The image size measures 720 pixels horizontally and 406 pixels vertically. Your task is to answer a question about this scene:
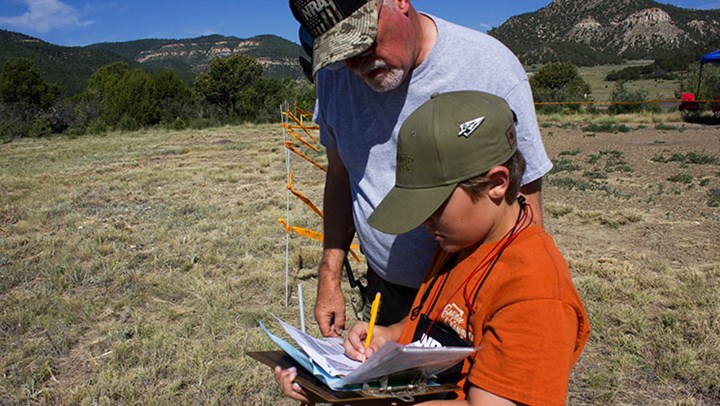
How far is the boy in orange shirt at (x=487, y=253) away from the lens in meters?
1.05

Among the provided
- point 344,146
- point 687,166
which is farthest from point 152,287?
point 687,166

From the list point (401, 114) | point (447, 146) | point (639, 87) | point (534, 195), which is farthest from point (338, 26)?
point (639, 87)

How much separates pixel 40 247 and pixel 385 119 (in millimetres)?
→ 6477

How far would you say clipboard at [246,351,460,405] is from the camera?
1131 millimetres

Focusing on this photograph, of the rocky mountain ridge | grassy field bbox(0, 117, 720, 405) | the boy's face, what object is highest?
the rocky mountain ridge

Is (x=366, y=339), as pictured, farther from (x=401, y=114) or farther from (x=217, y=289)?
(x=217, y=289)

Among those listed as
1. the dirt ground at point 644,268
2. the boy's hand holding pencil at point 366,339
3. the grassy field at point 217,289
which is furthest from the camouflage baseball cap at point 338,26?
the dirt ground at point 644,268

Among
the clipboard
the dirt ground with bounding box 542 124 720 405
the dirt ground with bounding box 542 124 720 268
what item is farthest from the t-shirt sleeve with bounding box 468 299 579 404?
the dirt ground with bounding box 542 124 720 268

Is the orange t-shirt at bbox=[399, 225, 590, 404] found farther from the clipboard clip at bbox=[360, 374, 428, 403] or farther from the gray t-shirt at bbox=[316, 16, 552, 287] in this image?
the gray t-shirt at bbox=[316, 16, 552, 287]

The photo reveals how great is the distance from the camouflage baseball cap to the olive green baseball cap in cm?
31

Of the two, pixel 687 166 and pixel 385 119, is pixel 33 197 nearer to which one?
pixel 385 119

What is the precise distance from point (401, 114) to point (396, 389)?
31.3 inches

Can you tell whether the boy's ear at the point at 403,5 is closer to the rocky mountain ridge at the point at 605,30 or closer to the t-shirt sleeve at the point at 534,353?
the t-shirt sleeve at the point at 534,353

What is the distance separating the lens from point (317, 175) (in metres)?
11.6
